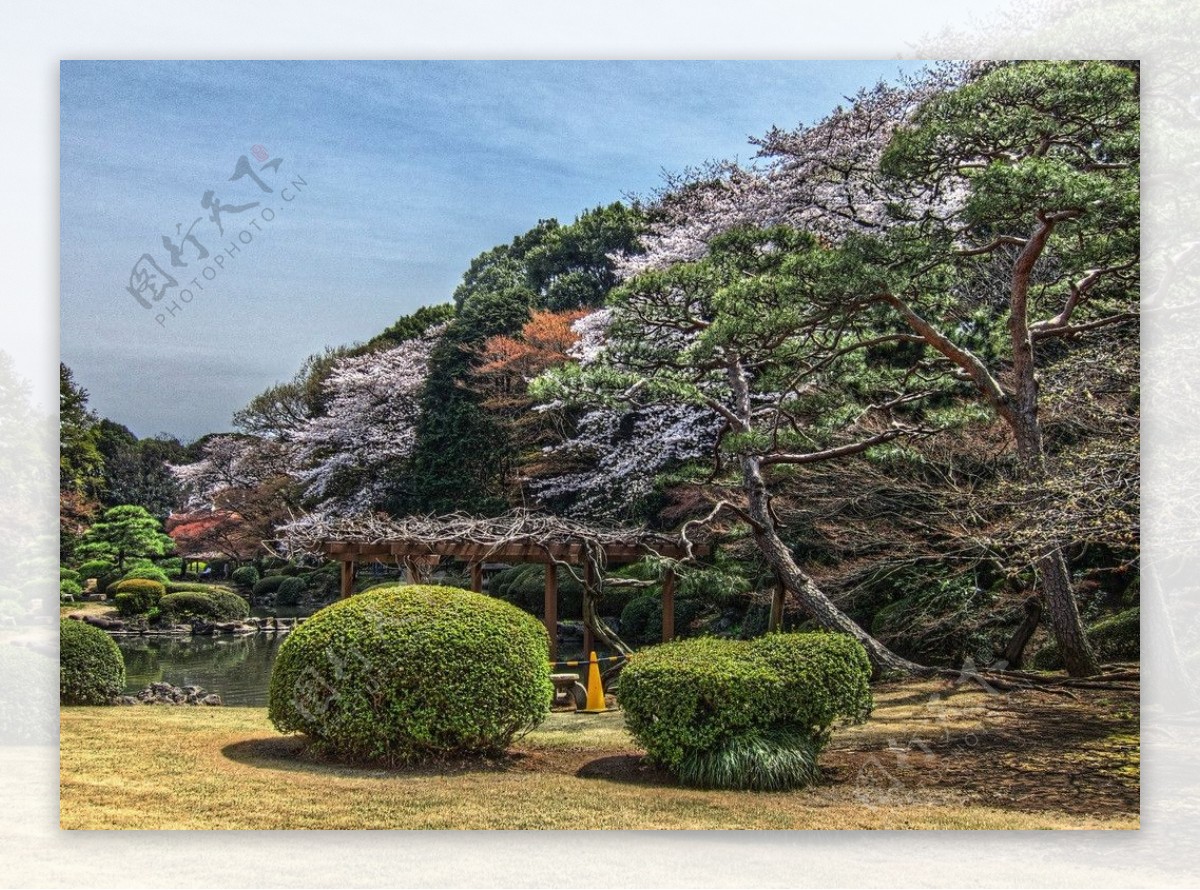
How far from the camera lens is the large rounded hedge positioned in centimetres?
527

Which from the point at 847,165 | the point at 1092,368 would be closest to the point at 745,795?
the point at 1092,368

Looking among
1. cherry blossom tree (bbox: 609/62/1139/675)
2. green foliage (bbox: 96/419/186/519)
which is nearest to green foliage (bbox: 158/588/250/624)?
green foliage (bbox: 96/419/186/519)

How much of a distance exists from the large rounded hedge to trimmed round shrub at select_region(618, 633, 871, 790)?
0.65m

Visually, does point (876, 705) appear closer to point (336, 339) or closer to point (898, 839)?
point (898, 839)

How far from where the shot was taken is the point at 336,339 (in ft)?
22.7

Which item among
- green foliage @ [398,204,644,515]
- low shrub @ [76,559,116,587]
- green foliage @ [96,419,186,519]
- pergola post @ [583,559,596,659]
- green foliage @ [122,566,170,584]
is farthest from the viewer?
green foliage @ [398,204,644,515]

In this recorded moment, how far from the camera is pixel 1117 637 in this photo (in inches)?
242

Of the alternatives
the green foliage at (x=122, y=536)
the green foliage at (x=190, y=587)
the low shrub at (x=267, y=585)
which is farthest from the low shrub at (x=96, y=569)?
the low shrub at (x=267, y=585)

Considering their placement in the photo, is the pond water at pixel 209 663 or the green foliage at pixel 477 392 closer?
the pond water at pixel 209 663

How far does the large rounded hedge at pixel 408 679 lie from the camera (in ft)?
17.3

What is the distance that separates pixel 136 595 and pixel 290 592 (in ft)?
9.13

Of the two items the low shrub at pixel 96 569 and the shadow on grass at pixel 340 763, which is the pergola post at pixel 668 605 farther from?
the low shrub at pixel 96 569

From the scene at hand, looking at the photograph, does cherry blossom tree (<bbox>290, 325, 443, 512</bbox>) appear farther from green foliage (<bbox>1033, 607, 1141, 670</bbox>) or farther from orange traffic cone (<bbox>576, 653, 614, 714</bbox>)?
green foliage (<bbox>1033, 607, 1141, 670</bbox>)

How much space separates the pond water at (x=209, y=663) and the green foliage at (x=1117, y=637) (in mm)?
4191
